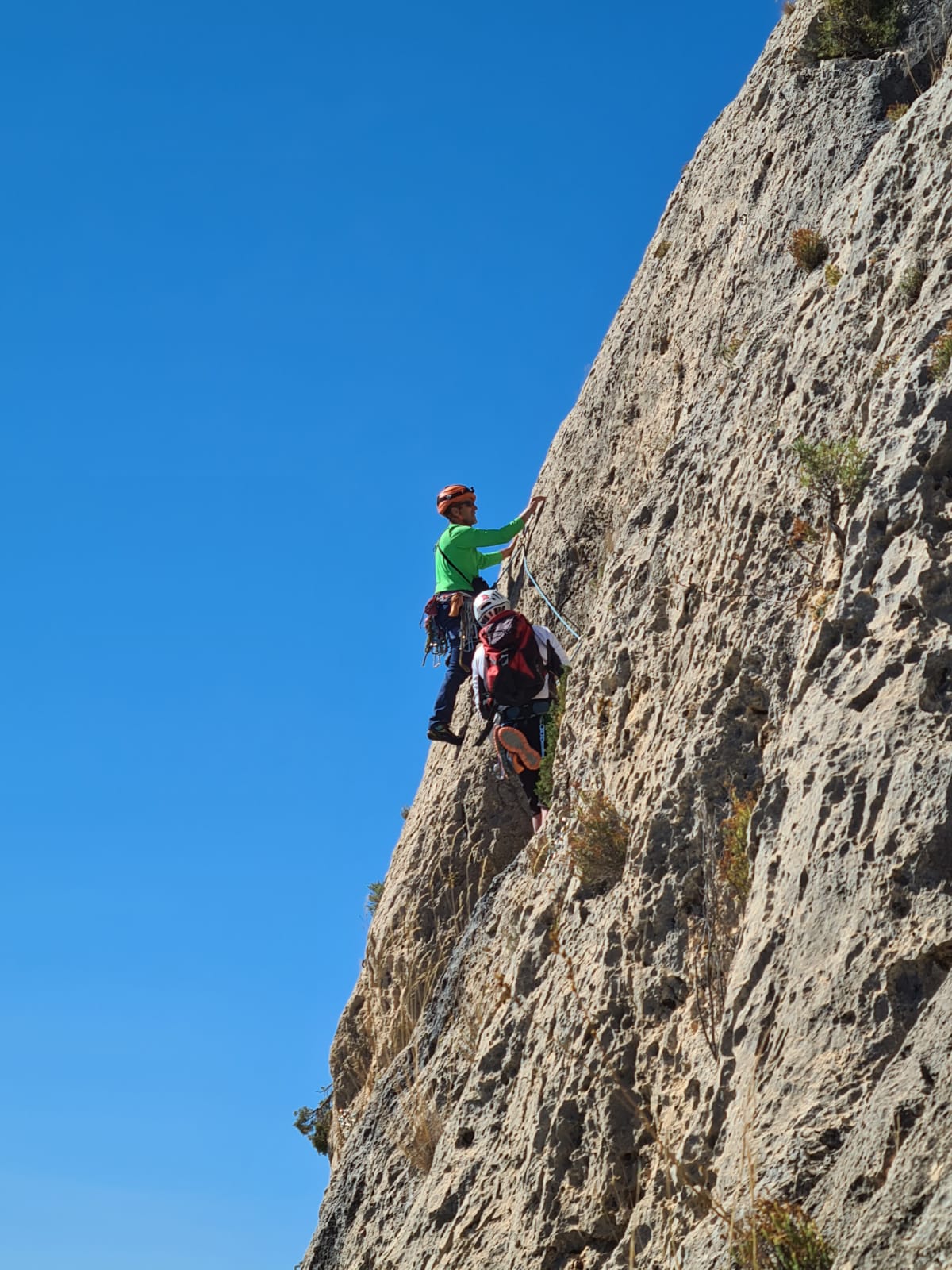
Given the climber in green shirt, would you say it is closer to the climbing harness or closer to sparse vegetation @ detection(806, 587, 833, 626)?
the climbing harness

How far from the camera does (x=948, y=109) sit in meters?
9.41

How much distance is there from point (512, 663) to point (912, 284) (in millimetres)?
4705

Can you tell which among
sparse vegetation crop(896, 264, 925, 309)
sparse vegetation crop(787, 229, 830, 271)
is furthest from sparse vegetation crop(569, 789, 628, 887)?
sparse vegetation crop(787, 229, 830, 271)

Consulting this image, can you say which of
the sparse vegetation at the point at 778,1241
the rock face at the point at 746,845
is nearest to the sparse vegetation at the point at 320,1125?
the rock face at the point at 746,845

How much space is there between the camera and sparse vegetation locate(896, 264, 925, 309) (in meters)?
8.72

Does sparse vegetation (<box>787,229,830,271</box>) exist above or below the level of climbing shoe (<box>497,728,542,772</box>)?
above

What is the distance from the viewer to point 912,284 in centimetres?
875

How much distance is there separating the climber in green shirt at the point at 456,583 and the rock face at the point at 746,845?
0.73 m

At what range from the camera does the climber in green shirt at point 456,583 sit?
1416 centimetres

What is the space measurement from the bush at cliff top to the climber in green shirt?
5333mm

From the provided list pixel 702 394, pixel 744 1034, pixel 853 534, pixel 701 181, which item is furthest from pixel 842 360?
pixel 701 181

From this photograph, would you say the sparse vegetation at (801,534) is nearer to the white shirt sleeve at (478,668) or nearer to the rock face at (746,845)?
the rock face at (746,845)

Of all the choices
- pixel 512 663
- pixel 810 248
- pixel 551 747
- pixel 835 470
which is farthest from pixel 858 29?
pixel 551 747

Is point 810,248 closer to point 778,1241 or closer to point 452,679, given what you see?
point 452,679
